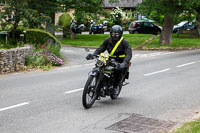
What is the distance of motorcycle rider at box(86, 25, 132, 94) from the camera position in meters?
9.05

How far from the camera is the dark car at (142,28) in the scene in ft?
151

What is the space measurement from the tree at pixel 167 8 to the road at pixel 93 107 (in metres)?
10.9

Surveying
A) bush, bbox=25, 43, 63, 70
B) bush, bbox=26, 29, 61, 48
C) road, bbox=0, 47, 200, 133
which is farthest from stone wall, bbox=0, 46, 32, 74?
bush, bbox=26, 29, 61, 48

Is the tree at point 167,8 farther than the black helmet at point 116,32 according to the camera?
Yes

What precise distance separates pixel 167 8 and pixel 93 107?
17.9 m

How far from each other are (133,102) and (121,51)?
1.24 m

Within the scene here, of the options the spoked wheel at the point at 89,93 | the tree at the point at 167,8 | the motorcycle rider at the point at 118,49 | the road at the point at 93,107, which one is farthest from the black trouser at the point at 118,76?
the tree at the point at 167,8

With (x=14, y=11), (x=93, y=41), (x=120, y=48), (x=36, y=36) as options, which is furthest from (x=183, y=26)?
(x=120, y=48)

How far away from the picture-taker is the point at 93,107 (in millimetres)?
8875

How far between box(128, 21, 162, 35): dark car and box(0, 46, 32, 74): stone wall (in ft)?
100.0

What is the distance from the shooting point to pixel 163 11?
1016 inches

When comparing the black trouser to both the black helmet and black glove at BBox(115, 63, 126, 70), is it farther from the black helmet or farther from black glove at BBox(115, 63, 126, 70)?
the black helmet

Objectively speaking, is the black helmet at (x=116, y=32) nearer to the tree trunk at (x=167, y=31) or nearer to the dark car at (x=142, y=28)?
the tree trunk at (x=167, y=31)

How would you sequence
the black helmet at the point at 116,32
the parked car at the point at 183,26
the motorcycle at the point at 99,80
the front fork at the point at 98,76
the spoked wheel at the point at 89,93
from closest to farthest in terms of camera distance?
the spoked wheel at the point at 89,93 → the motorcycle at the point at 99,80 → the front fork at the point at 98,76 → the black helmet at the point at 116,32 → the parked car at the point at 183,26
